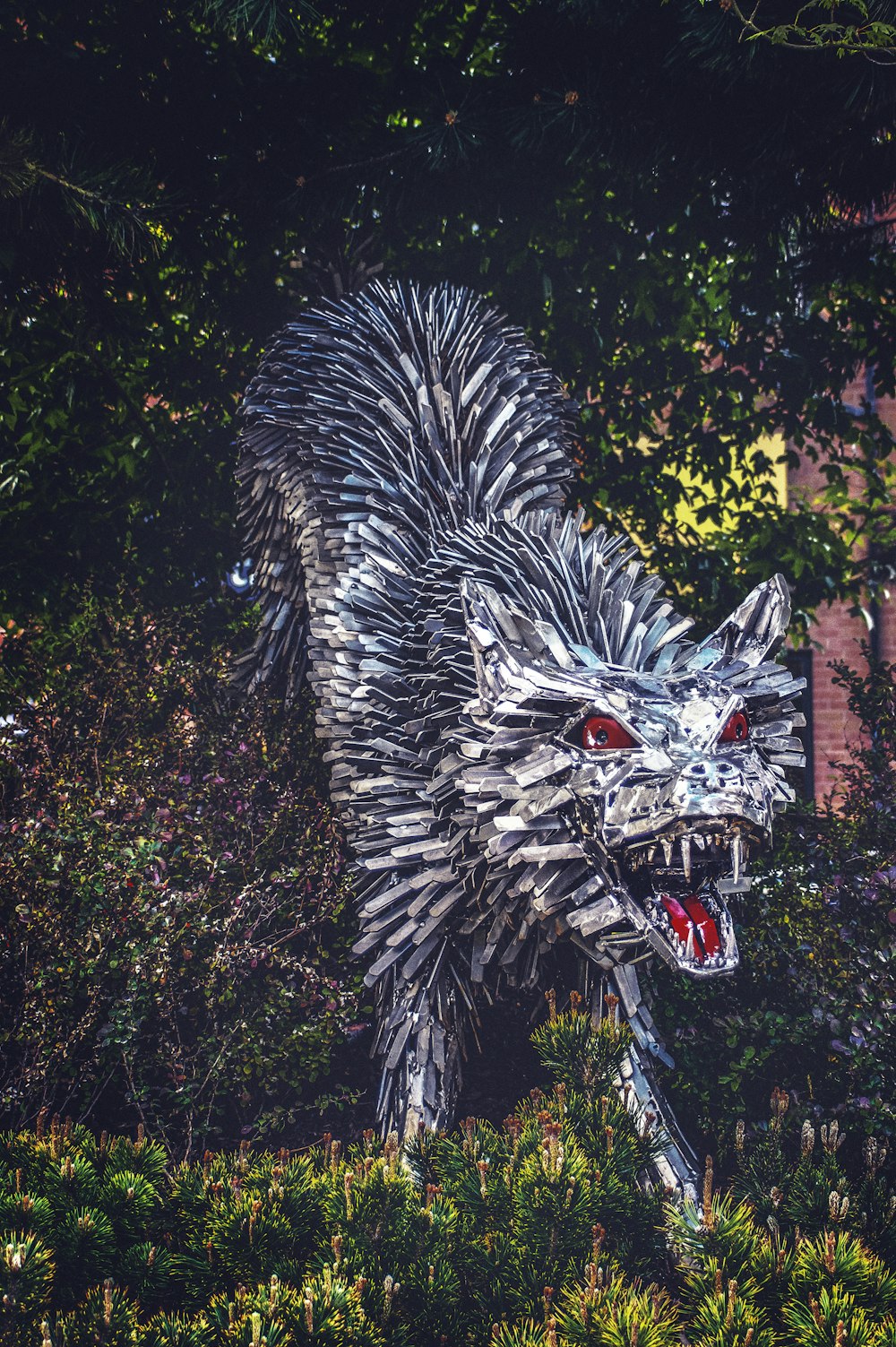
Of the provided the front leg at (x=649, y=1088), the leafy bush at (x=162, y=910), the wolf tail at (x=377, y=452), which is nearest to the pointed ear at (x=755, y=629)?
the front leg at (x=649, y=1088)

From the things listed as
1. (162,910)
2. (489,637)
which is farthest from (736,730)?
(162,910)

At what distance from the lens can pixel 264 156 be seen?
5258 mm

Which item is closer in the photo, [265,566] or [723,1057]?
[723,1057]

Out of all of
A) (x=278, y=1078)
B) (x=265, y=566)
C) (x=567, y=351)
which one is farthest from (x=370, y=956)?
(x=567, y=351)

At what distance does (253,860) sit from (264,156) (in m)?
3.14

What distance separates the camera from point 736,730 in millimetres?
2807

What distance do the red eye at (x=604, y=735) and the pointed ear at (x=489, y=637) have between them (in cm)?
25

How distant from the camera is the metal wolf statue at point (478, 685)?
2.76m

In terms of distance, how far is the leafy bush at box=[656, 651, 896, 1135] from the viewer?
392 centimetres

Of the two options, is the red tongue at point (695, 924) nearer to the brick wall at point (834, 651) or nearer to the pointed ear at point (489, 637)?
the pointed ear at point (489, 637)

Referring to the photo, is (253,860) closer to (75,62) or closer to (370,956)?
(370,956)

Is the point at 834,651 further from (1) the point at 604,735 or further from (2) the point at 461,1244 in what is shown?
(2) the point at 461,1244

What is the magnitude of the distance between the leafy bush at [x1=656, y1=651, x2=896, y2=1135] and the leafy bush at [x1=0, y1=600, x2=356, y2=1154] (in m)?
1.33

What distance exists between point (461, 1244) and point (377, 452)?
9.29 feet
